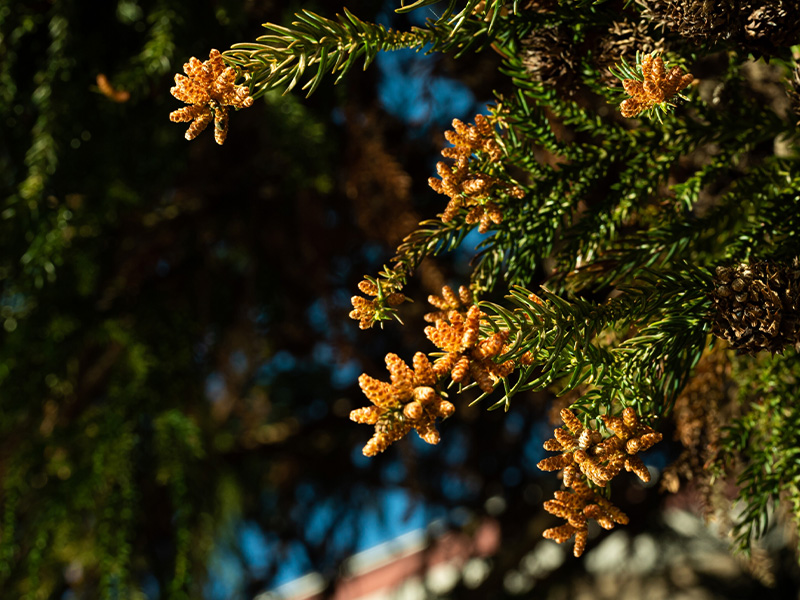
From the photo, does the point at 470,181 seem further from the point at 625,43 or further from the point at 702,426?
the point at 702,426

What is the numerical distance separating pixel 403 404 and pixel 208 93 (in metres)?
0.25

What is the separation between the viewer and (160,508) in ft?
5.11

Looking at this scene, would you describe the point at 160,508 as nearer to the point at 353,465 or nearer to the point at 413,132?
the point at 353,465

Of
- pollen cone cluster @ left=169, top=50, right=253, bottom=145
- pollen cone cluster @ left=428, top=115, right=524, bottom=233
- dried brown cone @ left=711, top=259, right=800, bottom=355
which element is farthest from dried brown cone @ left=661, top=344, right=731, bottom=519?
pollen cone cluster @ left=169, top=50, right=253, bottom=145

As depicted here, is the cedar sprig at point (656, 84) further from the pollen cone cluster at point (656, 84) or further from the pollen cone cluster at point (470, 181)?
the pollen cone cluster at point (470, 181)

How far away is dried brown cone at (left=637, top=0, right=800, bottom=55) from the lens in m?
0.49

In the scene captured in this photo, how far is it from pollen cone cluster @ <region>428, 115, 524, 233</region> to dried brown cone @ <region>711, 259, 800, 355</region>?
18 cm

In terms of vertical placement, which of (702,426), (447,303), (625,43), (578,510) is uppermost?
(625,43)

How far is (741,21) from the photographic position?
1.62 ft

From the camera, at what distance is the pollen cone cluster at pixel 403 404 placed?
0.44 meters

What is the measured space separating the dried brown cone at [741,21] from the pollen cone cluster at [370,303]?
292 millimetres

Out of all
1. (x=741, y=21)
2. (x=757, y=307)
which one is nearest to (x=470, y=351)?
(x=757, y=307)

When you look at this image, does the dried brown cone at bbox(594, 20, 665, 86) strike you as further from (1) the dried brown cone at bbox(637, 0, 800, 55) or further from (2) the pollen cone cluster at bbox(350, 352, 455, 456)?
(2) the pollen cone cluster at bbox(350, 352, 455, 456)

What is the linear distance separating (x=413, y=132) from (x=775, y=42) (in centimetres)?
108
